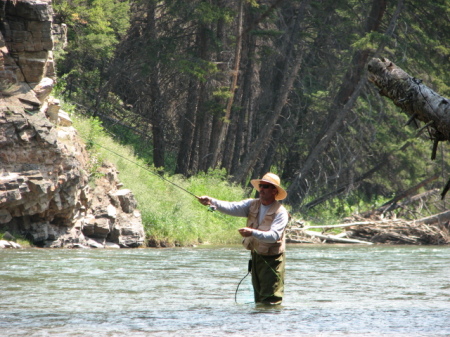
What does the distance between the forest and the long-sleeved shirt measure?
16595 millimetres

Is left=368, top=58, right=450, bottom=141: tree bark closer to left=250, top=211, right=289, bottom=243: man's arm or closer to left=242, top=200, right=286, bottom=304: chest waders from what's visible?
left=250, top=211, right=289, bottom=243: man's arm

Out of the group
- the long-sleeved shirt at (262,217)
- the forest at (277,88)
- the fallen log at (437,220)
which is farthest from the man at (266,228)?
the forest at (277,88)

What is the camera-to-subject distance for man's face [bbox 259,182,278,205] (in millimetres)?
7641

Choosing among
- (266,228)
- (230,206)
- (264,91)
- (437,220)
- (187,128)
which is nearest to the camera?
(266,228)

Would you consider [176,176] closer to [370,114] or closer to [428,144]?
[370,114]

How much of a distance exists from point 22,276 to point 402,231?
14.9 metres

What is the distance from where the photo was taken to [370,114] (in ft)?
89.0

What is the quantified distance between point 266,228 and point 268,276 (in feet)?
1.90

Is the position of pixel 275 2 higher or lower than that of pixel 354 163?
higher

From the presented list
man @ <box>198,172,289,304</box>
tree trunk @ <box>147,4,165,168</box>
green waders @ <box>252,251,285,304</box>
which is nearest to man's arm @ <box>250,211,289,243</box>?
man @ <box>198,172,289,304</box>

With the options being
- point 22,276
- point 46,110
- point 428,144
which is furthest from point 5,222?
point 428,144

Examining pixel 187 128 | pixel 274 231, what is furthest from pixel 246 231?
pixel 187 128

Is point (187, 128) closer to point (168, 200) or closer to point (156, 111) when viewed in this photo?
point (156, 111)

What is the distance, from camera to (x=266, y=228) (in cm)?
764
